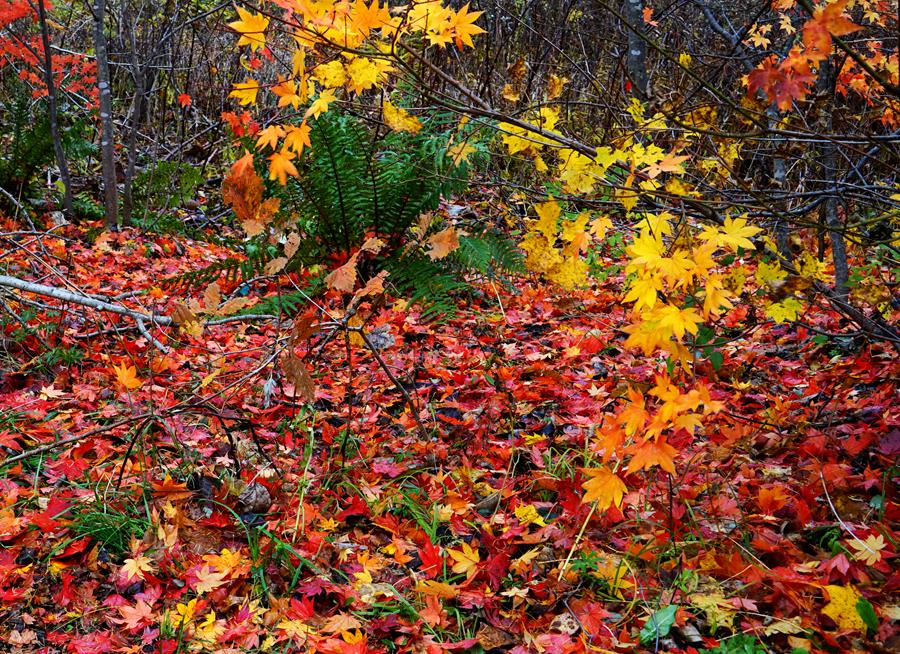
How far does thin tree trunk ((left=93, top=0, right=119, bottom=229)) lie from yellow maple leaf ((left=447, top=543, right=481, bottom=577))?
438cm

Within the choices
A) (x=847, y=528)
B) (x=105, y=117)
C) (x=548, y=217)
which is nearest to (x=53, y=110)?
(x=105, y=117)

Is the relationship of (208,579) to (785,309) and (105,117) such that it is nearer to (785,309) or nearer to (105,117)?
(785,309)

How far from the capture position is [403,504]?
2.39m

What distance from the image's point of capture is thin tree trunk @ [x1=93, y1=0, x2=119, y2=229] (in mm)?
4797

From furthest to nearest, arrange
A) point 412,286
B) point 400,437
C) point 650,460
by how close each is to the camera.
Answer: point 412,286 → point 400,437 → point 650,460

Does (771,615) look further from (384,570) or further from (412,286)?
(412,286)

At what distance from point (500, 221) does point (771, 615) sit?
4.63 m

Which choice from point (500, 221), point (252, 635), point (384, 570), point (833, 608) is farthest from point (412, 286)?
point (833, 608)

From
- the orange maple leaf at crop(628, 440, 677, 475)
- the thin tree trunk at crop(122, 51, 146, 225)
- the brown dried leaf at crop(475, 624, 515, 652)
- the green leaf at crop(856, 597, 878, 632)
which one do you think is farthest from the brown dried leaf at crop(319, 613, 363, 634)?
the thin tree trunk at crop(122, 51, 146, 225)

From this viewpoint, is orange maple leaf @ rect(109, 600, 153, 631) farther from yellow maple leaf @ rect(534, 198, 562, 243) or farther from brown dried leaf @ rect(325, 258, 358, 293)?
yellow maple leaf @ rect(534, 198, 562, 243)

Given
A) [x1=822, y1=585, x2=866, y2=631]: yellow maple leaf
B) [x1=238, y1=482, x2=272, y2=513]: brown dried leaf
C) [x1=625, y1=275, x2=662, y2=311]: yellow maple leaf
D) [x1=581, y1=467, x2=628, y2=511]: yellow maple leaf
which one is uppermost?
[x1=625, y1=275, x2=662, y2=311]: yellow maple leaf

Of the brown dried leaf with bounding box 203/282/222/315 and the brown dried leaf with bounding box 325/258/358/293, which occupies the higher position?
the brown dried leaf with bounding box 325/258/358/293

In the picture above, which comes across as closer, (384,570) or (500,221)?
(384,570)

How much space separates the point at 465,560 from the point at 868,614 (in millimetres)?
1021
